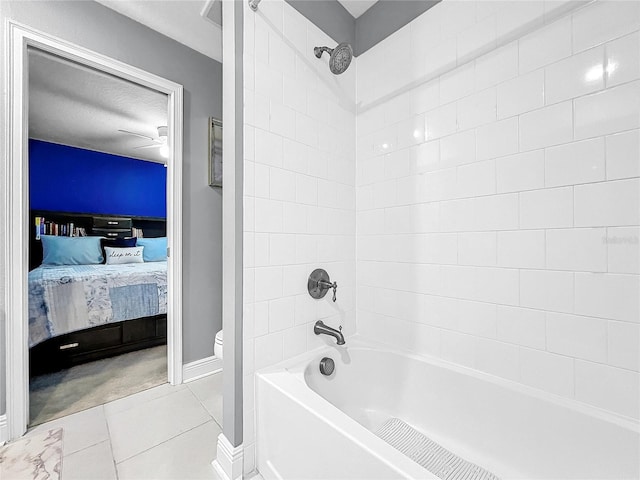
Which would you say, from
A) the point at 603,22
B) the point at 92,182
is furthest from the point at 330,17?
the point at 92,182

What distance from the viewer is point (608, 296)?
98 centimetres

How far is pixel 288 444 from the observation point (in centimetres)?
108

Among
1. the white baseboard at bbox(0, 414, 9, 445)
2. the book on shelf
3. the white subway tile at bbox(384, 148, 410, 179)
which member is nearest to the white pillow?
the book on shelf

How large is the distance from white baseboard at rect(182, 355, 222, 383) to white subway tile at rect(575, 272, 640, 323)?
2329 millimetres

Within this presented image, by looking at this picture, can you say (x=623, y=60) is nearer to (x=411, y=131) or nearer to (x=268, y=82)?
(x=411, y=131)

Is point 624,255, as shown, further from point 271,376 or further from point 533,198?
point 271,376

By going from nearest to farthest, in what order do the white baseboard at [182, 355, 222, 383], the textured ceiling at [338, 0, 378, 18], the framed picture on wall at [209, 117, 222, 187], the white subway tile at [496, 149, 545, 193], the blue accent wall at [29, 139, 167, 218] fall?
the white subway tile at [496, 149, 545, 193]
the textured ceiling at [338, 0, 378, 18]
the white baseboard at [182, 355, 222, 383]
the framed picture on wall at [209, 117, 222, 187]
the blue accent wall at [29, 139, 167, 218]

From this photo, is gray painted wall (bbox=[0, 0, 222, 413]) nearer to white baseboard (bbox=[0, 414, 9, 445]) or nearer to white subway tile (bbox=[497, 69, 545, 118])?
white baseboard (bbox=[0, 414, 9, 445])

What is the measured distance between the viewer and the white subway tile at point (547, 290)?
3.48 feet

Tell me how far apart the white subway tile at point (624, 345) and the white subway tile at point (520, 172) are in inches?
22.3

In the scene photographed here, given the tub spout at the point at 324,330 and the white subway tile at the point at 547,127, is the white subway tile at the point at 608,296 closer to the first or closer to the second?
the white subway tile at the point at 547,127

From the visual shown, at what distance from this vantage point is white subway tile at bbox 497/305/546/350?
1.12m

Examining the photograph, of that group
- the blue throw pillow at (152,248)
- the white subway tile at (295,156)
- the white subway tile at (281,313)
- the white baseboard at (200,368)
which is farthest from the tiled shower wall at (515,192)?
the blue throw pillow at (152,248)

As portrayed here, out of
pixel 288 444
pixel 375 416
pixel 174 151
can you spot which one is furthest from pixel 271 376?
pixel 174 151
